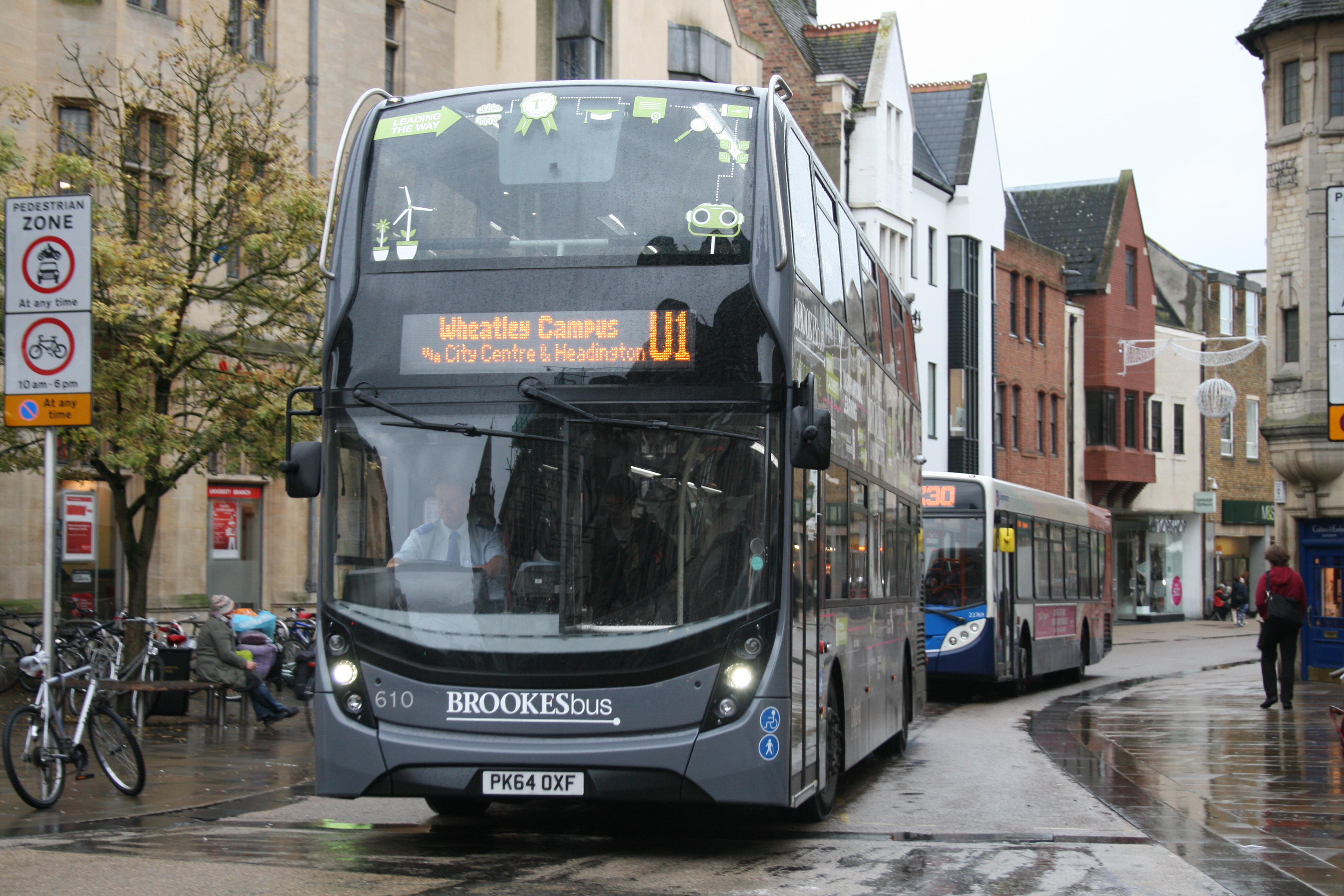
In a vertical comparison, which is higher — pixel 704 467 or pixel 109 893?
pixel 704 467

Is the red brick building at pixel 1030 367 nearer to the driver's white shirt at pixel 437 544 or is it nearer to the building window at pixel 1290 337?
the building window at pixel 1290 337

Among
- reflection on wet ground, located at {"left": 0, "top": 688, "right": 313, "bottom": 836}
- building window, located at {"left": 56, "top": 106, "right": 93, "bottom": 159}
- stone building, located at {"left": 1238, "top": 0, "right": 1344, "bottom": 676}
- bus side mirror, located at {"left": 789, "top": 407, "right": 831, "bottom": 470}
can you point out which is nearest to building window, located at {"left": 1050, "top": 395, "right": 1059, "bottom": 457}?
stone building, located at {"left": 1238, "top": 0, "right": 1344, "bottom": 676}

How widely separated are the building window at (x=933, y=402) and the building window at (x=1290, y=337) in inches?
745

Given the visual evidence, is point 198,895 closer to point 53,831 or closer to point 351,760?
point 351,760

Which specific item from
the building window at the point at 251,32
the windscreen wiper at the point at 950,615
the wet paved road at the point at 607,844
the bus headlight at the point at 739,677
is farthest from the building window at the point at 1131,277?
the bus headlight at the point at 739,677

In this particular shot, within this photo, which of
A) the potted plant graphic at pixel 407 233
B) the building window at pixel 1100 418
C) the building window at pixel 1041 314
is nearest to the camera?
the potted plant graphic at pixel 407 233

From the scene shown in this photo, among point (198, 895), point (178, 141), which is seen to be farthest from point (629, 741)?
point (178, 141)

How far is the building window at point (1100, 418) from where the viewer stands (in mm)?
57906

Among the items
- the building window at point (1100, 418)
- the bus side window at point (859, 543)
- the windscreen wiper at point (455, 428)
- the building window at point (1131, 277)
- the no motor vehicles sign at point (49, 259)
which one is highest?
the building window at point (1131, 277)

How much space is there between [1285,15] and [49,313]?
24487mm

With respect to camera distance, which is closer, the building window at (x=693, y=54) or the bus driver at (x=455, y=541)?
the bus driver at (x=455, y=541)

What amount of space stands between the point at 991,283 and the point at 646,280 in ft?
144

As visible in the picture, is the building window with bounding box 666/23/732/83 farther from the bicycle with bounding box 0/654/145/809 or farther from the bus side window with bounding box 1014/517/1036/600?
the bicycle with bounding box 0/654/145/809

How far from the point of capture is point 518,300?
353 inches
